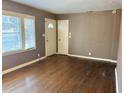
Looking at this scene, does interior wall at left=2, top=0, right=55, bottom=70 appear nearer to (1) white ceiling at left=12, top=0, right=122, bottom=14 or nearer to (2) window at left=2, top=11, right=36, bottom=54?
(2) window at left=2, top=11, right=36, bottom=54

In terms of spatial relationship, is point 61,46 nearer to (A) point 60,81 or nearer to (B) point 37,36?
(B) point 37,36

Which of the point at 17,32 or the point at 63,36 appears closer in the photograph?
the point at 17,32

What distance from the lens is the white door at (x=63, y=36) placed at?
649 centimetres

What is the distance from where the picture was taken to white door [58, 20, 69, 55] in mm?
6491

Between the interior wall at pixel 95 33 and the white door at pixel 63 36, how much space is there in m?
0.27

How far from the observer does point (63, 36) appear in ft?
21.8

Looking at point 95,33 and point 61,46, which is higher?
point 95,33

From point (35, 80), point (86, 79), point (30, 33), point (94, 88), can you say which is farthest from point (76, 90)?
point (30, 33)

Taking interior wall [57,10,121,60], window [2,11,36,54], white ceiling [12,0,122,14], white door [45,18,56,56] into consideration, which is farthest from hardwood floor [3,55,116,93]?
white ceiling [12,0,122,14]

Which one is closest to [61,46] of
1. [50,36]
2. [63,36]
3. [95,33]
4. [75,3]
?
[63,36]

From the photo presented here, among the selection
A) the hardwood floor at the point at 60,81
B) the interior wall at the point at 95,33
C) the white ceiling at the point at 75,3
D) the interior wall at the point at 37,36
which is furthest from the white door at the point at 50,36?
the hardwood floor at the point at 60,81

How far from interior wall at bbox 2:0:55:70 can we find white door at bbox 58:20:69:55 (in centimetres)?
72

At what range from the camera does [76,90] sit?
9.12 ft

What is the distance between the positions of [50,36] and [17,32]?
234 centimetres
